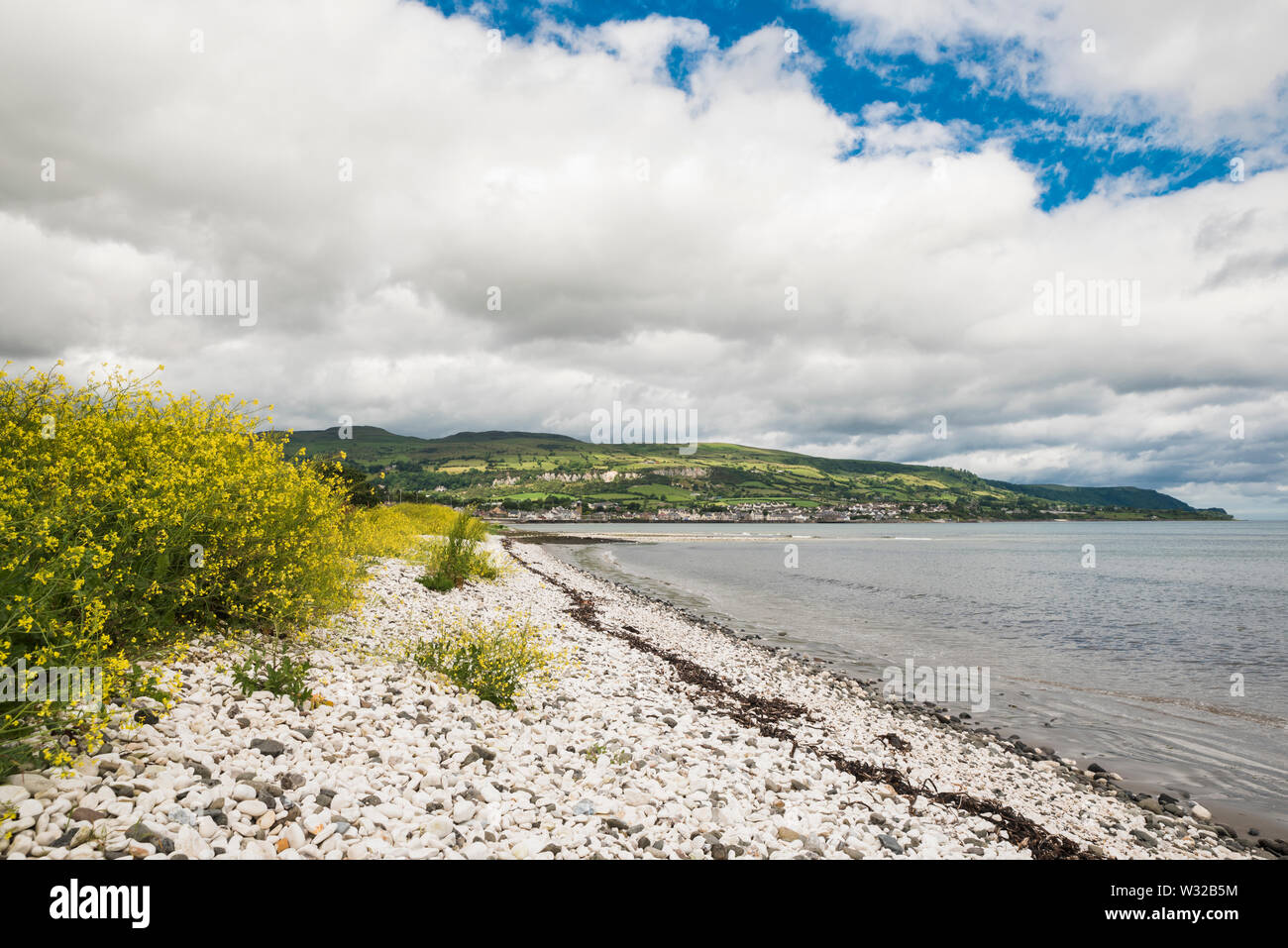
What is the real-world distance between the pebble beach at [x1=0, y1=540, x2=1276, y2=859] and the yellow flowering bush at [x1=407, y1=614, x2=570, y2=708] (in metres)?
0.28

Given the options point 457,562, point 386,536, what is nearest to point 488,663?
point 457,562

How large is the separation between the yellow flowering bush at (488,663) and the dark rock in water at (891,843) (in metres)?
5.80

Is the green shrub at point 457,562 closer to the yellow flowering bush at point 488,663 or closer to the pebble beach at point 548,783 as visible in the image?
the pebble beach at point 548,783

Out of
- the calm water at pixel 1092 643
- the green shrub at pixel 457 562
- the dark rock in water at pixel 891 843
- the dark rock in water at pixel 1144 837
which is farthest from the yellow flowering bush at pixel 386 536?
the calm water at pixel 1092 643

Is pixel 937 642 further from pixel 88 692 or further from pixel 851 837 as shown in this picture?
pixel 88 692

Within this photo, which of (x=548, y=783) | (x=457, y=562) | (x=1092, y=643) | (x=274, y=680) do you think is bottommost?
(x=1092, y=643)

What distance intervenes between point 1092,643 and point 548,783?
1111 inches

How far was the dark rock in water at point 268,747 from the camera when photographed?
672 centimetres

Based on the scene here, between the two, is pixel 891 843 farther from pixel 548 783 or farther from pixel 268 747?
pixel 268 747

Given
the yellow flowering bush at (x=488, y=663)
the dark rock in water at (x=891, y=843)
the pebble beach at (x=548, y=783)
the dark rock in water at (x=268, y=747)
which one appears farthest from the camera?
the yellow flowering bush at (x=488, y=663)

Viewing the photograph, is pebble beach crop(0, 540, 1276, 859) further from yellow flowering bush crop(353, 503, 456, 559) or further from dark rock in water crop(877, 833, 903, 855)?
yellow flowering bush crop(353, 503, 456, 559)

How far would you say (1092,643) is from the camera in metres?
26.3
